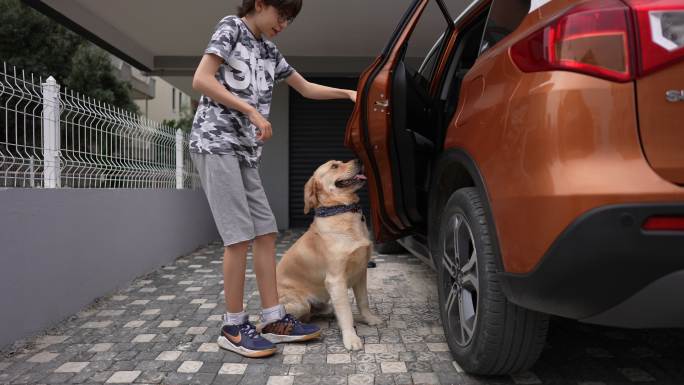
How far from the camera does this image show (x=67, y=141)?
3.77 metres

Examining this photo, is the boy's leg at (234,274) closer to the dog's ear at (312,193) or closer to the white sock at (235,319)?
the white sock at (235,319)

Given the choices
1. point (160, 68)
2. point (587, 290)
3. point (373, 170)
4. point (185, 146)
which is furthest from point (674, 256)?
point (160, 68)

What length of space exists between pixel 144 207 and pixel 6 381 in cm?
268

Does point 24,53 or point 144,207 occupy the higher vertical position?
point 24,53

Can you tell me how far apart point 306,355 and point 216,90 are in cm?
152

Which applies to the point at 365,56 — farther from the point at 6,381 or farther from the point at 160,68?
the point at 6,381

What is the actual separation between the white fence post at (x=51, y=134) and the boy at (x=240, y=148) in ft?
4.71

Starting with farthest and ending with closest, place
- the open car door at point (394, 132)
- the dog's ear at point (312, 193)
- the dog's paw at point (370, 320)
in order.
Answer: the dog's paw at point (370, 320) → the dog's ear at point (312, 193) → the open car door at point (394, 132)

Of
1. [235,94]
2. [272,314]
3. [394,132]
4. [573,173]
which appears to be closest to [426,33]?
[394,132]

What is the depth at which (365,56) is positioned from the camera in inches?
322

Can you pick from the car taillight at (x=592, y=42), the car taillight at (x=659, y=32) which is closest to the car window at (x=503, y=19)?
the car taillight at (x=592, y=42)

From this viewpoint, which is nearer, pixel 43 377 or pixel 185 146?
pixel 43 377

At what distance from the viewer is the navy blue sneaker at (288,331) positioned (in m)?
2.82

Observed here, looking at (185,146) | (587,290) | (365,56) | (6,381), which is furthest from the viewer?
(365,56)
